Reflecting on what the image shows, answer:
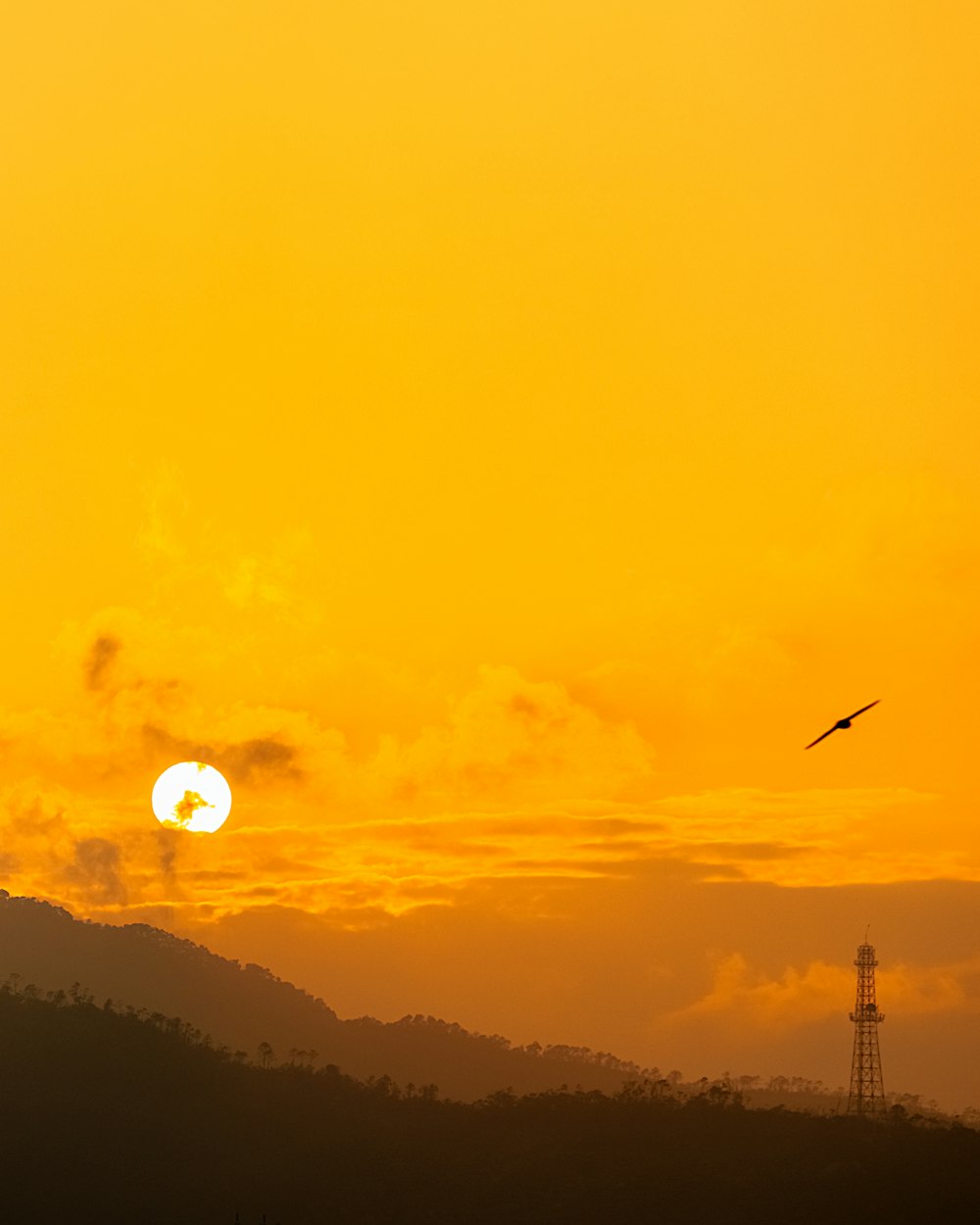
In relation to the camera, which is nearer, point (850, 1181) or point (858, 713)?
point (858, 713)

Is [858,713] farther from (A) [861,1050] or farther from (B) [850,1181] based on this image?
(B) [850,1181]

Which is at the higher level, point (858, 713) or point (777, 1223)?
point (858, 713)

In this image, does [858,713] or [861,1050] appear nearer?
[858,713]

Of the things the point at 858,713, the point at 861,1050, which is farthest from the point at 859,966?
the point at 858,713

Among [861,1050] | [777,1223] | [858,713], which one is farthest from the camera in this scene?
[777,1223]

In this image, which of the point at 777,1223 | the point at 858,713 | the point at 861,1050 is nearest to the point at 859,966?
the point at 861,1050

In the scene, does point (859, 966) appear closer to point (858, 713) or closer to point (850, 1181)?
point (850, 1181)

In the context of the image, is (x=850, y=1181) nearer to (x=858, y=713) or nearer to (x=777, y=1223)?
(x=777, y=1223)

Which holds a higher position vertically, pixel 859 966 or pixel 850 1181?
pixel 859 966

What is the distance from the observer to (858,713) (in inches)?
3730

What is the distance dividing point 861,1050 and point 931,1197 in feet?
133

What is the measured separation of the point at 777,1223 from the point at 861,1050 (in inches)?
1497

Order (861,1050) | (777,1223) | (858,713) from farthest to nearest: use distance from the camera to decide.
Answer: (777,1223) → (861,1050) → (858,713)

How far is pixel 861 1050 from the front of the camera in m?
167
